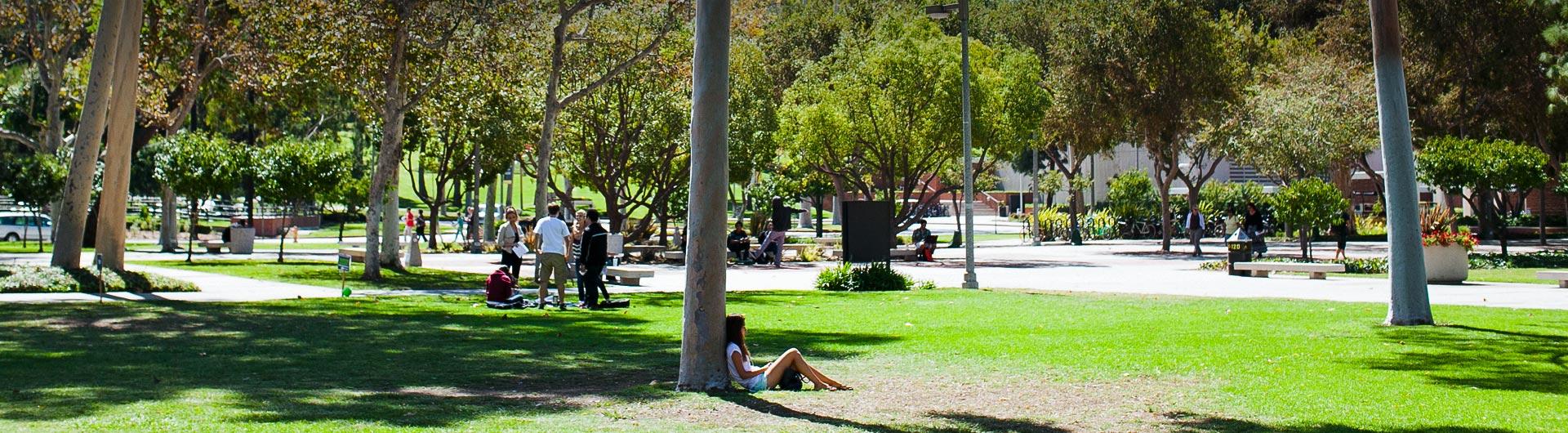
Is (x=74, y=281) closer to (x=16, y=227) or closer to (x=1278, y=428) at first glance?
(x=1278, y=428)

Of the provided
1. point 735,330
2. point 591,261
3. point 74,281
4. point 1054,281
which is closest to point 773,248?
point 1054,281

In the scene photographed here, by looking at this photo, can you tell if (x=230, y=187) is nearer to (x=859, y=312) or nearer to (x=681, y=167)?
(x=681, y=167)

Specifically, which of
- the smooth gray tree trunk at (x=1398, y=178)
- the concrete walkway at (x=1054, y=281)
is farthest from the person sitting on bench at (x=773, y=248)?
the smooth gray tree trunk at (x=1398, y=178)

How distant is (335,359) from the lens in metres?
12.7

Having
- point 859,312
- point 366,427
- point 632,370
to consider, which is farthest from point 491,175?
point 366,427

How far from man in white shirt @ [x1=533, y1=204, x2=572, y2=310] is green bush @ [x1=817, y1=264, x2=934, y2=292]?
596 centimetres

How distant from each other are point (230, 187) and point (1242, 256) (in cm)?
2285

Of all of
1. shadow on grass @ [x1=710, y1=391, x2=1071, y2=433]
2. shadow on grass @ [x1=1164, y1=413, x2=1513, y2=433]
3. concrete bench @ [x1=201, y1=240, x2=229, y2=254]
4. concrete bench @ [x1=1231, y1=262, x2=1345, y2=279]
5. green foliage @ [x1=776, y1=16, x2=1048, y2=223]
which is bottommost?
shadow on grass @ [x1=710, y1=391, x2=1071, y2=433]

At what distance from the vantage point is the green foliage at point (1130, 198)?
56.6 m

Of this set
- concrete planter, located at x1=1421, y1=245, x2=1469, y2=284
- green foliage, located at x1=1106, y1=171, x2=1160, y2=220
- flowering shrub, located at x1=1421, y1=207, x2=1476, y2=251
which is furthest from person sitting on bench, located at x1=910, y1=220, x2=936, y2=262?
green foliage, located at x1=1106, y1=171, x2=1160, y2=220

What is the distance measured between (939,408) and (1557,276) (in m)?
Result: 17.2

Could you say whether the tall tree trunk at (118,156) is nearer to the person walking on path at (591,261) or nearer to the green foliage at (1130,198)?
the person walking on path at (591,261)

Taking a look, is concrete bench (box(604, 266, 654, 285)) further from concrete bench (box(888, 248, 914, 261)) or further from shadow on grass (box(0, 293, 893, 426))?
concrete bench (box(888, 248, 914, 261))

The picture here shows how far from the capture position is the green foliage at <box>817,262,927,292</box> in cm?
2444
